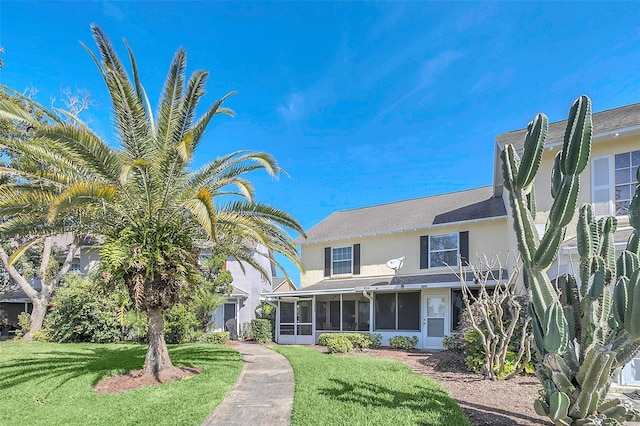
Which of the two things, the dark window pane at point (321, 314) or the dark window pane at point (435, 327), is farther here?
the dark window pane at point (321, 314)

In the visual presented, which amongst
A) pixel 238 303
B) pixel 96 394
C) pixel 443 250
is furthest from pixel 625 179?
pixel 238 303

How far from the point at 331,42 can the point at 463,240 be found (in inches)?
428

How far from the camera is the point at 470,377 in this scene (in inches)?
391

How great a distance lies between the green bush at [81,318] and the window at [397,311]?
12539 millimetres

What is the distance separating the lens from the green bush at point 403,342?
17.0 meters

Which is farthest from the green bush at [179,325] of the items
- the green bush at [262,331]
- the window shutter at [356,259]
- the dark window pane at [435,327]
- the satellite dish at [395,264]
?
the dark window pane at [435,327]

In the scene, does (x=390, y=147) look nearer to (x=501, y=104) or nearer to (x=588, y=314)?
(x=501, y=104)

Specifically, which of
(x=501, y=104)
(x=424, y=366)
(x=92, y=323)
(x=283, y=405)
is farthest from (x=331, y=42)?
(x=92, y=323)

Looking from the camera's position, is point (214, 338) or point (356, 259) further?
point (356, 259)

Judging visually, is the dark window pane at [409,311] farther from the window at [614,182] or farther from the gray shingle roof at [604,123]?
the window at [614,182]

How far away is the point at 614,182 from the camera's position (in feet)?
36.6

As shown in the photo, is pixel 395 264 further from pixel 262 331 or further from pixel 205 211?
pixel 205 211

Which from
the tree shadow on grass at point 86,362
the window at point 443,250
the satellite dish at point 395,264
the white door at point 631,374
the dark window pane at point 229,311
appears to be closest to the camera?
the white door at point 631,374

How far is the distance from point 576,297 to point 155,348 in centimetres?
936
